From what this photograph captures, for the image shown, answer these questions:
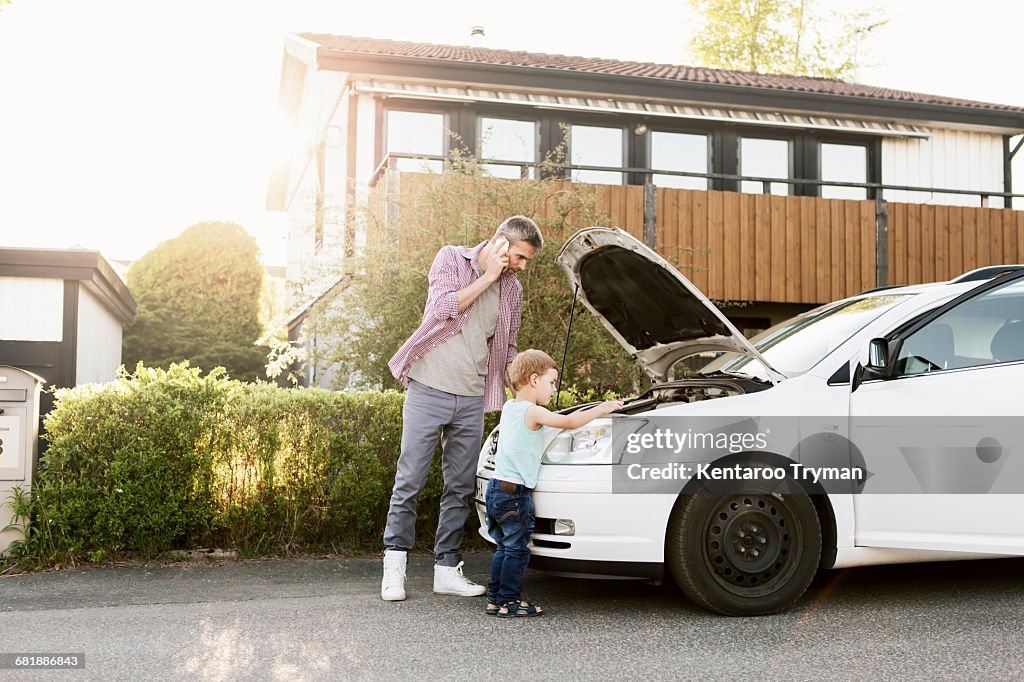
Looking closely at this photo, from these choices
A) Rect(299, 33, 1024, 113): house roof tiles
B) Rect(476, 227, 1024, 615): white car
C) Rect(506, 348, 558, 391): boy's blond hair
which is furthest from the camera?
Rect(299, 33, 1024, 113): house roof tiles

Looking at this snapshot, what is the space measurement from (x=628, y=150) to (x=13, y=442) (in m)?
12.3

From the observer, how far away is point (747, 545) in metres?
4.70

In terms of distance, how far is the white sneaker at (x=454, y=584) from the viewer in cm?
520

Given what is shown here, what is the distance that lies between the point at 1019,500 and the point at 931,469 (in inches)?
17.6

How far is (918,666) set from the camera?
13.0 ft

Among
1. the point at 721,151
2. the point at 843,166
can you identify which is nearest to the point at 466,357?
the point at 721,151

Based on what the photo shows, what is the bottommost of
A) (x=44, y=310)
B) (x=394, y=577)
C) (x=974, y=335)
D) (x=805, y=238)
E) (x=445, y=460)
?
(x=394, y=577)

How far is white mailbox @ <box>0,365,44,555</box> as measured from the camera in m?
5.93

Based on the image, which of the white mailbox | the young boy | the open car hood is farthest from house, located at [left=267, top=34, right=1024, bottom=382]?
the young boy

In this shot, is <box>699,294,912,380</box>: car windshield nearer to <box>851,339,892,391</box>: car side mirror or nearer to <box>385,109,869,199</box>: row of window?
<box>851,339,892,391</box>: car side mirror

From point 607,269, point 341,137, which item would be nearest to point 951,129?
point 341,137

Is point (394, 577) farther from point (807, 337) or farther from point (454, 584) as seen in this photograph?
point (807, 337)

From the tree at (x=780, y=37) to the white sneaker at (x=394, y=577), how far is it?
1138 inches

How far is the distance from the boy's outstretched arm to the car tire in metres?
0.57
